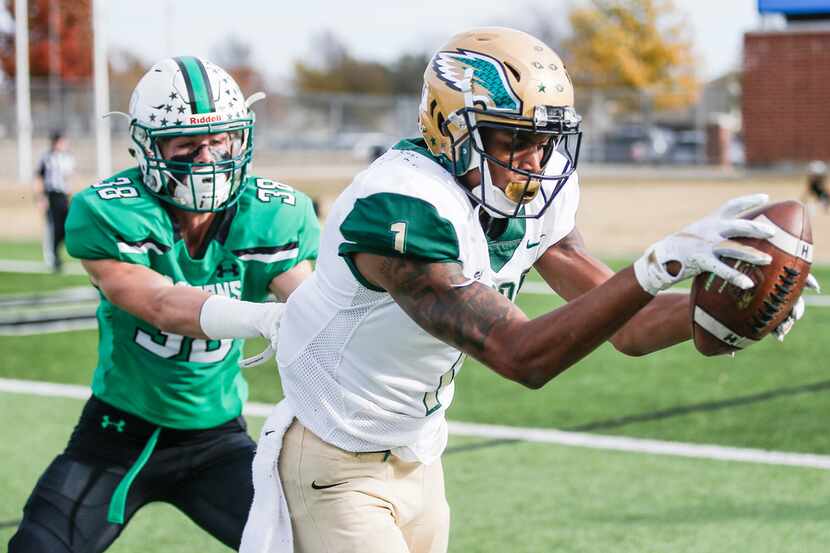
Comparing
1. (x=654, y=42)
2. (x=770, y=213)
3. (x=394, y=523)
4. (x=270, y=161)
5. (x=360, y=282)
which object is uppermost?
(x=770, y=213)

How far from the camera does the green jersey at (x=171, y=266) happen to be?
12.0 ft

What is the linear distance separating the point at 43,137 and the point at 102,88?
1427 centimetres

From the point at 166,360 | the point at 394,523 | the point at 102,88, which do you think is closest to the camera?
the point at 394,523

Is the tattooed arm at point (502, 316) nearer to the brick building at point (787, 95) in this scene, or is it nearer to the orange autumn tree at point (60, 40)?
the brick building at point (787, 95)

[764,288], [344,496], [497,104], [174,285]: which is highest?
[497,104]

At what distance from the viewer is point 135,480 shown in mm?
3596

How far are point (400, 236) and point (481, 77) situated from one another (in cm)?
46

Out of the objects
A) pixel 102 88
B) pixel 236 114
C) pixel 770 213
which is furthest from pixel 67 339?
pixel 102 88

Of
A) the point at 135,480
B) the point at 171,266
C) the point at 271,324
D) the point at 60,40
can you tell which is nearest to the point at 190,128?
the point at 171,266

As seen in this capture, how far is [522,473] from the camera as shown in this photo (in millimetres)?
5789

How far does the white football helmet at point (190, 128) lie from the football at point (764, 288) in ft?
5.59

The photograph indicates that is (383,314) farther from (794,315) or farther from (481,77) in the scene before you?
(794,315)

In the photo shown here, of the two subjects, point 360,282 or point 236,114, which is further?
point 236,114

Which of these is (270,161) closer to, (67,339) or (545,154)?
(67,339)
